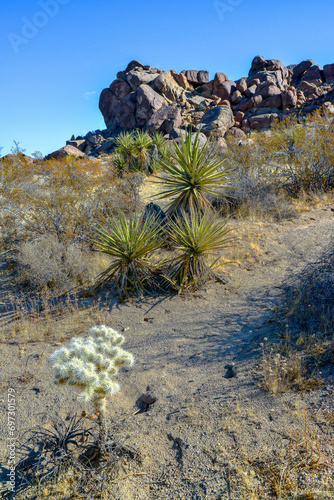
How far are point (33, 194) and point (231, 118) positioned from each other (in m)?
28.0

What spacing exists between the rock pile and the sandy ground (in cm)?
2686

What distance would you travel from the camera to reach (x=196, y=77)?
44.8 metres

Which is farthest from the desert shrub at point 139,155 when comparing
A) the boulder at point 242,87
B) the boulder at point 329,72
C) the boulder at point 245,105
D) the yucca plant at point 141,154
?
the boulder at point 329,72

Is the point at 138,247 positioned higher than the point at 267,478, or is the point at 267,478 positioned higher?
the point at 138,247

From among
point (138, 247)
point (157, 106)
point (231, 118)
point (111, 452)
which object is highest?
point (157, 106)

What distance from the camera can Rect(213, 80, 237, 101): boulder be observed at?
41.1m

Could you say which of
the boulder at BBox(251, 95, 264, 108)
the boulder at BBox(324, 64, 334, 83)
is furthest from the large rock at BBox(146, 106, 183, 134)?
the boulder at BBox(324, 64, 334, 83)

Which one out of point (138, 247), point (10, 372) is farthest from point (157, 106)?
point (10, 372)

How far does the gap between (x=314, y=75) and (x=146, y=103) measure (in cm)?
2268

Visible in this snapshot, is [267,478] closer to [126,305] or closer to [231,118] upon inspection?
[126,305]

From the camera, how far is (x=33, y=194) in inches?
376

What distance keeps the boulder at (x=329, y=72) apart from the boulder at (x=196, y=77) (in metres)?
14.8

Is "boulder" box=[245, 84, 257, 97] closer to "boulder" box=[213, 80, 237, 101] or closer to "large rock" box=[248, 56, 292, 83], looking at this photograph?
"boulder" box=[213, 80, 237, 101]

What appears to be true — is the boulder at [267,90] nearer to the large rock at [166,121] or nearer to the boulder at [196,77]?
the boulder at [196,77]
